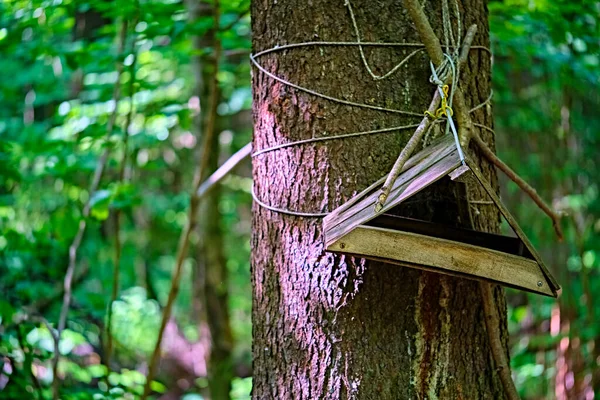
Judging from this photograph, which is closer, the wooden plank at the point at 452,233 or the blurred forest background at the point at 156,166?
the wooden plank at the point at 452,233

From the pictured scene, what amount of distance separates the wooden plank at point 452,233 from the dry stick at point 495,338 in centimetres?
10

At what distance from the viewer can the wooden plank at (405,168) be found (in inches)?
54.0

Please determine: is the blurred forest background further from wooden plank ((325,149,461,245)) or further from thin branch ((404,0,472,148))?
wooden plank ((325,149,461,245))

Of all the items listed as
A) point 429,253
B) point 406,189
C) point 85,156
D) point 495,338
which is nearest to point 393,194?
point 406,189

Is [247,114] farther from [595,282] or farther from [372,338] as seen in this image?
[372,338]

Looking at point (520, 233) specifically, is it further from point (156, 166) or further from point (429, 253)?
point (156, 166)

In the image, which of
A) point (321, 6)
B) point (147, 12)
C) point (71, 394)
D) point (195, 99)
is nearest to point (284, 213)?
point (321, 6)

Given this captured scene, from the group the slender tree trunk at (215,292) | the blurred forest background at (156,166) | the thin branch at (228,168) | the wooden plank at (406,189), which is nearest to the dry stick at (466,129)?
the wooden plank at (406,189)

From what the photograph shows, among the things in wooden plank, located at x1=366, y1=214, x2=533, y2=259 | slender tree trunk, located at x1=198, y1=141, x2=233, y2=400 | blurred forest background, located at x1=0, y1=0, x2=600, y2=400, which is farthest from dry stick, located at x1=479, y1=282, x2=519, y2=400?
slender tree trunk, located at x1=198, y1=141, x2=233, y2=400

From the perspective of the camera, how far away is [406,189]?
1287mm

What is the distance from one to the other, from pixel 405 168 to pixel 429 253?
0.66 ft

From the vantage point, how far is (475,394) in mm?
1500

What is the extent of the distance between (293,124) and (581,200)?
137 inches

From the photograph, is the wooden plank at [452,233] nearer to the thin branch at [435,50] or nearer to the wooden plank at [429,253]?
the wooden plank at [429,253]
